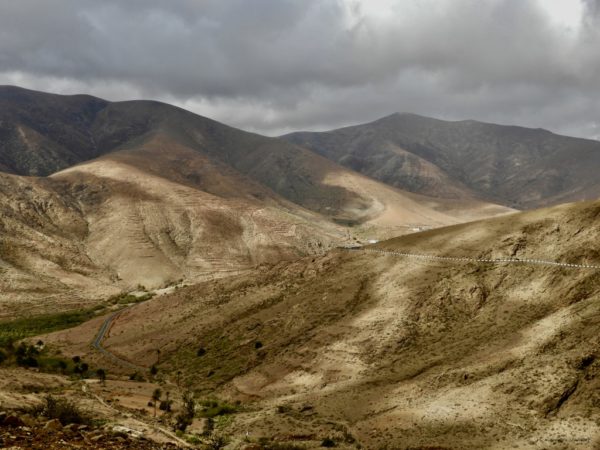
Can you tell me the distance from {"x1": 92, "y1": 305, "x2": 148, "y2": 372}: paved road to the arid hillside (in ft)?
3.06

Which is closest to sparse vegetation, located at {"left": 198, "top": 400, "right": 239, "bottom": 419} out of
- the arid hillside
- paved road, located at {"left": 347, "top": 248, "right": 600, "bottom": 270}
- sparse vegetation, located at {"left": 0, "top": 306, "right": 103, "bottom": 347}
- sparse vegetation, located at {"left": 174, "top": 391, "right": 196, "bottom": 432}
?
sparse vegetation, located at {"left": 174, "top": 391, "right": 196, "bottom": 432}

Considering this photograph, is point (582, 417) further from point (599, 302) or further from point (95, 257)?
point (95, 257)

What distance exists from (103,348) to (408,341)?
35.1 m

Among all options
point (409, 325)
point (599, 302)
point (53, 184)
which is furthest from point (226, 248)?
point (599, 302)

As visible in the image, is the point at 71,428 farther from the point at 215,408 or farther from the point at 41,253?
the point at 41,253

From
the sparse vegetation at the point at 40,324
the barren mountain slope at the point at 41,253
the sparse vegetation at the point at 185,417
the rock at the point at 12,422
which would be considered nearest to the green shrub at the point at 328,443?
the sparse vegetation at the point at 185,417

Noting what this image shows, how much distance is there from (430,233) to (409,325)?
20.9 metres

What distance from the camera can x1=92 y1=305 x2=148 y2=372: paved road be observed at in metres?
52.0

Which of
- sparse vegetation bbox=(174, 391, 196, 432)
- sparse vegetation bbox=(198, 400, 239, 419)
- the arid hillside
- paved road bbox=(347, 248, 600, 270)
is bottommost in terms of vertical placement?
sparse vegetation bbox=(198, 400, 239, 419)

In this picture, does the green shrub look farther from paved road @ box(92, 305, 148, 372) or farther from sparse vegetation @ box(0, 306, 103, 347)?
sparse vegetation @ box(0, 306, 103, 347)

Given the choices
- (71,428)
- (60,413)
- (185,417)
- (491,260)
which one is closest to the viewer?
(71,428)

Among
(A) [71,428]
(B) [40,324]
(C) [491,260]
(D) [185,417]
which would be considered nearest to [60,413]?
(A) [71,428]

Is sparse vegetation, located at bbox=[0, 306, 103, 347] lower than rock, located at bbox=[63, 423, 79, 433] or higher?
lower

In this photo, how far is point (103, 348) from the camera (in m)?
57.7
